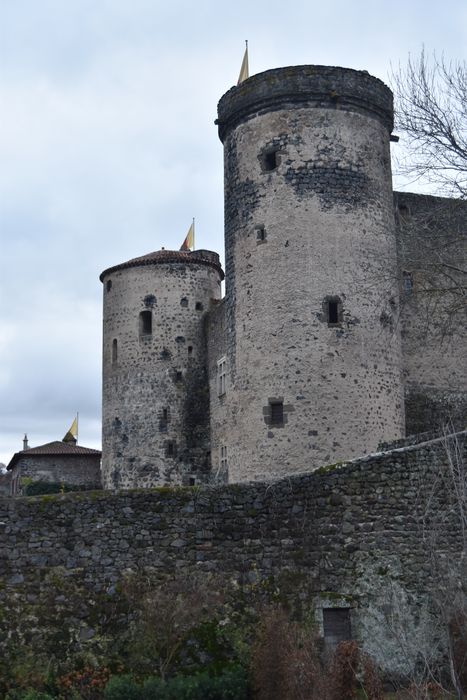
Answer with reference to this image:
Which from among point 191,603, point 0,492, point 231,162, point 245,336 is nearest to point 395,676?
point 191,603

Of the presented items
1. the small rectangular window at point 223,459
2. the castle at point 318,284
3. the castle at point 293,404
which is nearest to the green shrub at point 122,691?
the castle at point 293,404

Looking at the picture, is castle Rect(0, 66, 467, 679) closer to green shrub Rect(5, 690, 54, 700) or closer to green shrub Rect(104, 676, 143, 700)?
green shrub Rect(5, 690, 54, 700)

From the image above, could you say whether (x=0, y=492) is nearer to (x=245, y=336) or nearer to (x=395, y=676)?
(x=245, y=336)

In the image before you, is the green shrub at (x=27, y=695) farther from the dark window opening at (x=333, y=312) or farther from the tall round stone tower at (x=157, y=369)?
the tall round stone tower at (x=157, y=369)

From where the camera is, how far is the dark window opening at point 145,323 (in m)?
32.9

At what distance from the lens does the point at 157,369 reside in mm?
32250

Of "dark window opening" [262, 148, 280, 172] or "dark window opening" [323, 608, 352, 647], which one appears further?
"dark window opening" [262, 148, 280, 172]

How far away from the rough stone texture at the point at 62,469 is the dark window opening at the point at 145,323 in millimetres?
9944

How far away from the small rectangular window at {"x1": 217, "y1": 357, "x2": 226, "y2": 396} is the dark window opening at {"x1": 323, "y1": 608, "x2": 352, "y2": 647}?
15.8 meters

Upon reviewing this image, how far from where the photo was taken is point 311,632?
1234 centimetres

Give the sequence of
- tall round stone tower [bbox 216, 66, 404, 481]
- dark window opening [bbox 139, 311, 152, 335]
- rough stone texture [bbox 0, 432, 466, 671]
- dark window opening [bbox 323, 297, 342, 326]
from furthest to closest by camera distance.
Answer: dark window opening [bbox 139, 311, 152, 335], dark window opening [bbox 323, 297, 342, 326], tall round stone tower [bbox 216, 66, 404, 481], rough stone texture [bbox 0, 432, 466, 671]

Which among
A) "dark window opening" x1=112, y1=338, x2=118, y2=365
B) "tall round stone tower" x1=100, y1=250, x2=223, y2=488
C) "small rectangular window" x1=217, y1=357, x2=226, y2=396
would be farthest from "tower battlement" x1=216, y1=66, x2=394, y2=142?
"dark window opening" x1=112, y1=338, x2=118, y2=365

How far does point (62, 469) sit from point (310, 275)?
21083mm

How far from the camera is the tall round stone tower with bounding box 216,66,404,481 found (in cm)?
2270
